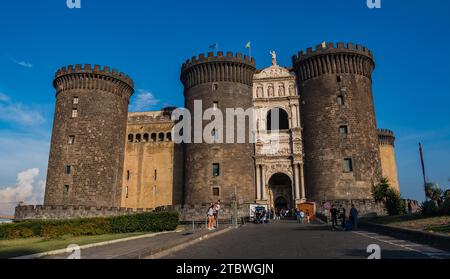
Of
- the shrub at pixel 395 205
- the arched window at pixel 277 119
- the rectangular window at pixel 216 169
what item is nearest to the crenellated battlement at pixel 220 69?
the arched window at pixel 277 119

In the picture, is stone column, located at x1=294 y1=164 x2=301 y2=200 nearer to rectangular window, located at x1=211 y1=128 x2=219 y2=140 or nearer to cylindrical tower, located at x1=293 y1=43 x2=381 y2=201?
cylindrical tower, located at x1=293 y1=43 x2=381 y2=201

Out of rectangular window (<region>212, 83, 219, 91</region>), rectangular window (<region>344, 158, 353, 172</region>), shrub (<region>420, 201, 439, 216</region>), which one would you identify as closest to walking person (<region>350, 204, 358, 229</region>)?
shrub (<region>420, 201, 439, 216</region>)

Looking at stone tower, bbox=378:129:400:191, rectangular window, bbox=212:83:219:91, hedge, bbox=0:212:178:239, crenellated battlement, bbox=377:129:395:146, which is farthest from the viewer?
crenellated battlement, bbox=377:129:395:146

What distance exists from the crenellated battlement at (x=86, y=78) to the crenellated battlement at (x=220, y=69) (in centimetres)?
870

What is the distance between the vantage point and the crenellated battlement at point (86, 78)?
1532 inches

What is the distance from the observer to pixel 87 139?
37219mm

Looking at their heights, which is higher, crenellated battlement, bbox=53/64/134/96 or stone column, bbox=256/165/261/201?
crenellated battlement, bbox=53/64/134/96

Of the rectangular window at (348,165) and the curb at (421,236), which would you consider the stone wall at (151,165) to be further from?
the curb at (421,236)

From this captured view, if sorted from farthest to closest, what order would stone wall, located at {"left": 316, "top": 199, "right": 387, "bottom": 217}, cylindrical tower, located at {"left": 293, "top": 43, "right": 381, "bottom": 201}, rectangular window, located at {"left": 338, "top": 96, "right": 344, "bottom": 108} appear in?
1. rectangular window, located at {"left": 338, "top": 96, "right": 344, "bottom": 108}
2. cylindrical tower, located at {"left": 293, "top": 43, "right": 381, "bottom": 201}
3. stone wall, located at {"left": 316, "top": 199, "right": 387, "bottom": 217}

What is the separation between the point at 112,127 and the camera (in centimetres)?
3906

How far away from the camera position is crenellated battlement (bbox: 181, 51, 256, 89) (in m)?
38.5

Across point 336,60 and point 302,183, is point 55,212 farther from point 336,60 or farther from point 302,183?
point 336,60

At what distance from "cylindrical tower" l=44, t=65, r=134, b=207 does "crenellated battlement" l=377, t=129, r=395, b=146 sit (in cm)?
3392
